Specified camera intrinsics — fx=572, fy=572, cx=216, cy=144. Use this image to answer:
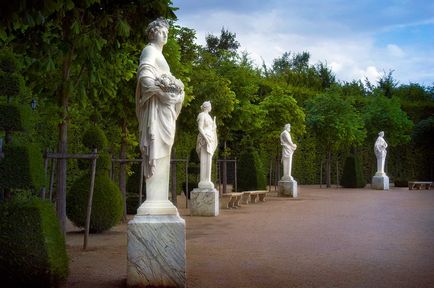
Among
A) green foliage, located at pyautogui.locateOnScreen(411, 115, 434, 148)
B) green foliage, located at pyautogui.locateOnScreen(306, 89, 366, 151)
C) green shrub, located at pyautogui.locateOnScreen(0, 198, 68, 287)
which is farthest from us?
green foliage, located at pyautogui.locateOnScreen(411, 115, 434, 148)

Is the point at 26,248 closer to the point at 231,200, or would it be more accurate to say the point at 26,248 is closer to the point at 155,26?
the point at 155,26

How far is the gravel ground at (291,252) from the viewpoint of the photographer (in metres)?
6.61

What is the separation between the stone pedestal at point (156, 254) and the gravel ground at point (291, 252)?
0.40 m

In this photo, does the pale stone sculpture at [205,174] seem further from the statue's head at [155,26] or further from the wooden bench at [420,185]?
the wooden bench at [420,185]

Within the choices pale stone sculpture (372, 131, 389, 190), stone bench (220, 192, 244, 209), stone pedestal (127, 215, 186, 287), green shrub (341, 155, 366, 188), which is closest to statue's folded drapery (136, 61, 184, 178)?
stone pedestal (127, 215, 186, 287)

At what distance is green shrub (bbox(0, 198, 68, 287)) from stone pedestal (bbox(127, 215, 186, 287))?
787mm

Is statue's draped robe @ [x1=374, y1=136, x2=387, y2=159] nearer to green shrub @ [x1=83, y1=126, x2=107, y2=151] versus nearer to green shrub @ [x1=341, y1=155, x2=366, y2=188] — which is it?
green shrub @ [x1=341, y1=155, x2=366, y2=188]

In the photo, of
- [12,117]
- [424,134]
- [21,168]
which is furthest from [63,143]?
[424,134]

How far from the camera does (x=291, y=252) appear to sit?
867 cm

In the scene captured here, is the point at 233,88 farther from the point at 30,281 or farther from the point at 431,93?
the point at 431,93

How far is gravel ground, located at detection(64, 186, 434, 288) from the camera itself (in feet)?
21.7

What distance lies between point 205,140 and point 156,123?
29.4 feet

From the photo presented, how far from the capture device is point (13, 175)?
662 cm

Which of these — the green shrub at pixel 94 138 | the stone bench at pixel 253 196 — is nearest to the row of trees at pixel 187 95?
the green shrub at pixel 94 138
